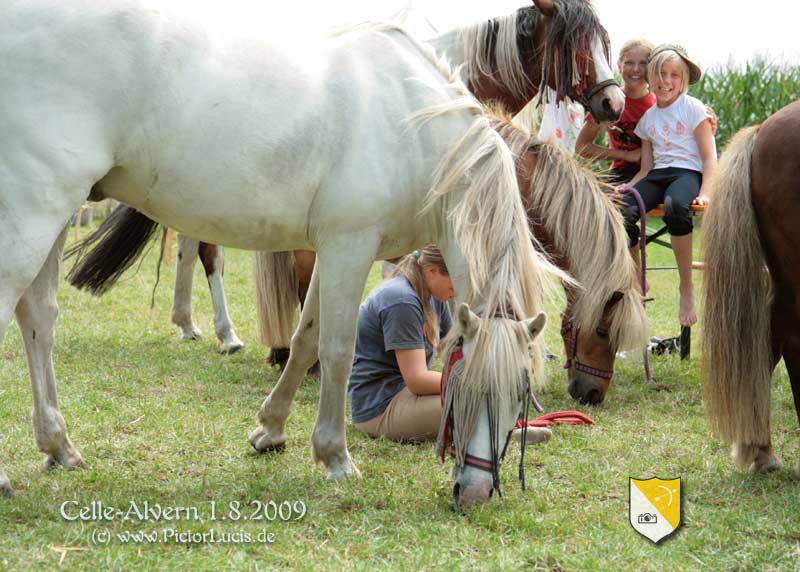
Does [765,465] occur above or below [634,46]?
below

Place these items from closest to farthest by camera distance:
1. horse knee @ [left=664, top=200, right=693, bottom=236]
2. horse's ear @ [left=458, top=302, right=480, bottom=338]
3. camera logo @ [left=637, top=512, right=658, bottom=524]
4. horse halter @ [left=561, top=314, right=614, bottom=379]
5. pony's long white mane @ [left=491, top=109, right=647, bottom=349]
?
horse's ear @ [left=458, top=302, right=480, bottom=338] < camera logo @ [left=637, top=512, right=658, bottom=524] < pony's long white mane @ [left=491, top=109, right=647, bottom=349] < horse halter @ [left=561, top=314, right=614, bottom=379] < horse knee @ [left=664, top=200, right=693, bottom=236]

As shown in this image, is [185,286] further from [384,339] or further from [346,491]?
[346,491]

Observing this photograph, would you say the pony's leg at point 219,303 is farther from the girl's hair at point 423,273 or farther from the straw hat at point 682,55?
the straw hat at point 682,55

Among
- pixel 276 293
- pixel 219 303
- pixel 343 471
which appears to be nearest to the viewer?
pixel 343 471

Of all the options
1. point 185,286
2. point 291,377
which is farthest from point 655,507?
point 185,286

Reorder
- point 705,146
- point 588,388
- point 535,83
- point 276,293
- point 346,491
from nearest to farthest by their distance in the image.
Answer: point 346,491
point 588,388
point 535,83
point 276,293
point 705,146

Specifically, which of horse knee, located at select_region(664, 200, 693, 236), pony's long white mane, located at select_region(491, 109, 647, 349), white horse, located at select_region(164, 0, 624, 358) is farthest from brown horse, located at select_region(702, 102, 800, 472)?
horse knee, located at select_region(664, 200, 693, 236)

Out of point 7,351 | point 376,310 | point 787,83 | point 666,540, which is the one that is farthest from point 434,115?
point 787,83

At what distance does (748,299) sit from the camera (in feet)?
11.3

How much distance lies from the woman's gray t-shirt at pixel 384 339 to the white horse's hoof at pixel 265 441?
0.43 meters

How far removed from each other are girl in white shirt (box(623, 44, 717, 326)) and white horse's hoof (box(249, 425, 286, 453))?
2.83 m

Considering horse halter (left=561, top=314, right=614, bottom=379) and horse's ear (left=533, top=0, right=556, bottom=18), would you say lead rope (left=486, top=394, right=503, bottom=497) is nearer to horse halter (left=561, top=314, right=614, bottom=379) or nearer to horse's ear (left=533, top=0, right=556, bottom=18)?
horse halter (left=561, top=314, right=614, bottom=379)

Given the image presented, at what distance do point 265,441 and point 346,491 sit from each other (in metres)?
0.67

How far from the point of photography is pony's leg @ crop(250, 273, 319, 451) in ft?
11.8
